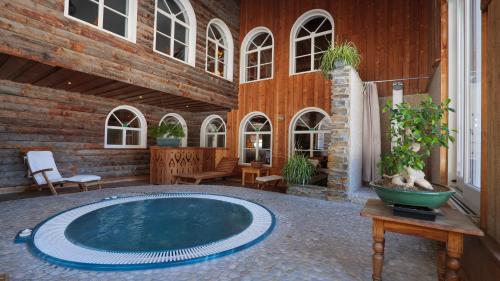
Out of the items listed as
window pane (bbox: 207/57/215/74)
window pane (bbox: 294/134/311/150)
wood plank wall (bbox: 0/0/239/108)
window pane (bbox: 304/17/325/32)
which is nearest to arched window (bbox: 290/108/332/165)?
window pane (bbox: 294/134/311/150)

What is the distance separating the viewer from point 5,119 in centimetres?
530

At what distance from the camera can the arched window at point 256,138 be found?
26.5 ft

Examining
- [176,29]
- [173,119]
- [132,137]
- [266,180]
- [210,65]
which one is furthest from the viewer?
[173,119]

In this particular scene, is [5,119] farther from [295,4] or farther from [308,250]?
[295,4]

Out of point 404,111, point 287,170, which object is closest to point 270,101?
point 287,170

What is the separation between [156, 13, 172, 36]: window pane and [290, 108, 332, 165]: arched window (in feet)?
14.6

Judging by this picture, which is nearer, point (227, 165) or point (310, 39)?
point (310, 39)

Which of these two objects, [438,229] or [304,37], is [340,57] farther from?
[438,229]

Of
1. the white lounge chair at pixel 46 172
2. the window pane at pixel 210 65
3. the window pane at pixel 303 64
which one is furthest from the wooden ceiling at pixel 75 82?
the window pane at pixel 303 64

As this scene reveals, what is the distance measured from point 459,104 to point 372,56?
4.37 meters

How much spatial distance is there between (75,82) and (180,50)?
110 inches

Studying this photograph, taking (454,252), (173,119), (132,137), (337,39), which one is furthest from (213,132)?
(454,252)

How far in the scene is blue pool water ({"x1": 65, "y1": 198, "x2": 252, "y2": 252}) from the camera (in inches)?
105

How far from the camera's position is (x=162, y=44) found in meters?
6.41
